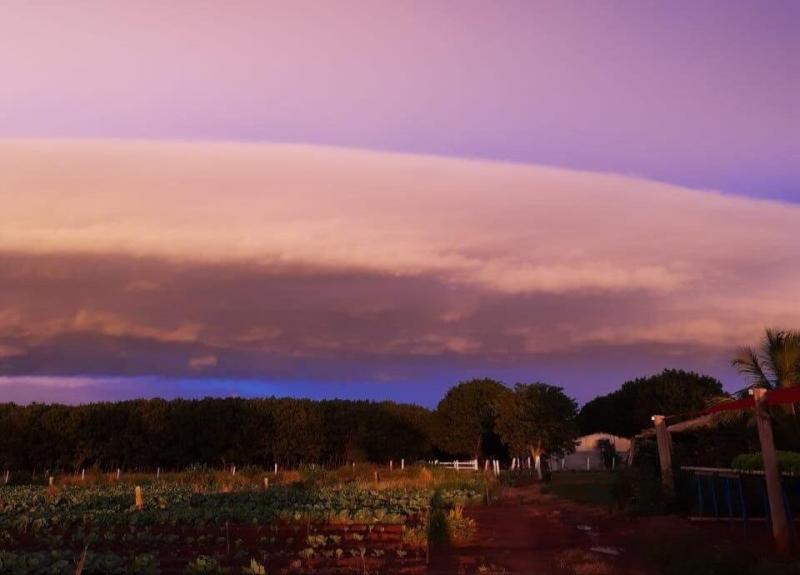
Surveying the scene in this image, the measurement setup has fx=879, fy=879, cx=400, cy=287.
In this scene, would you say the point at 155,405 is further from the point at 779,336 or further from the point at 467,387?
the point at 779,336

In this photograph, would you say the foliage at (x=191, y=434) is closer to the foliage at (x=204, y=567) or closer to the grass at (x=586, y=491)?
the grass at (x=586, y=491)

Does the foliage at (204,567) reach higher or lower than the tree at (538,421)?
lower

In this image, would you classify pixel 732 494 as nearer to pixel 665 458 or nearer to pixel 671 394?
pixel 665 458

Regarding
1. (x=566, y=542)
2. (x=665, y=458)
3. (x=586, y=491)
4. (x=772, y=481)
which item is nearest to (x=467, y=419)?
(x=586, y=491)

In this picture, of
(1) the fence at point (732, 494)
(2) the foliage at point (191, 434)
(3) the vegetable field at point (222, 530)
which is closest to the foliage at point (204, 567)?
(3) the vegetable field at point (222, 530)

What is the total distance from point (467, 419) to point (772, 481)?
53.7 meters

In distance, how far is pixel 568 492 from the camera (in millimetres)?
34438

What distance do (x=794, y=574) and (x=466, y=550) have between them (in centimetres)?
678

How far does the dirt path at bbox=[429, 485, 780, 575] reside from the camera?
46.6 feet

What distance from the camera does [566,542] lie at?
1828 cm

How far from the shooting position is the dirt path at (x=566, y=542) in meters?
14.2

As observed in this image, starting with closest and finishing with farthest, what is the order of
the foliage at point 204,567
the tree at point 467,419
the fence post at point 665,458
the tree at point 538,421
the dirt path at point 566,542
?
the foliage at point 204,567 < the dirt path at point 566,542 < the fence post at point 665,458 < the tree at point 538,421 < the tree at point 467,419

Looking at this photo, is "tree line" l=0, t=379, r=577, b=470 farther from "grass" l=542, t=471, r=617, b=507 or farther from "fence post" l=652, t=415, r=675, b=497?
"fence post" l=652, t=415, r=675, b=497

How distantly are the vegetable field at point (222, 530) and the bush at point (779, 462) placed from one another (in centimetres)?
728
